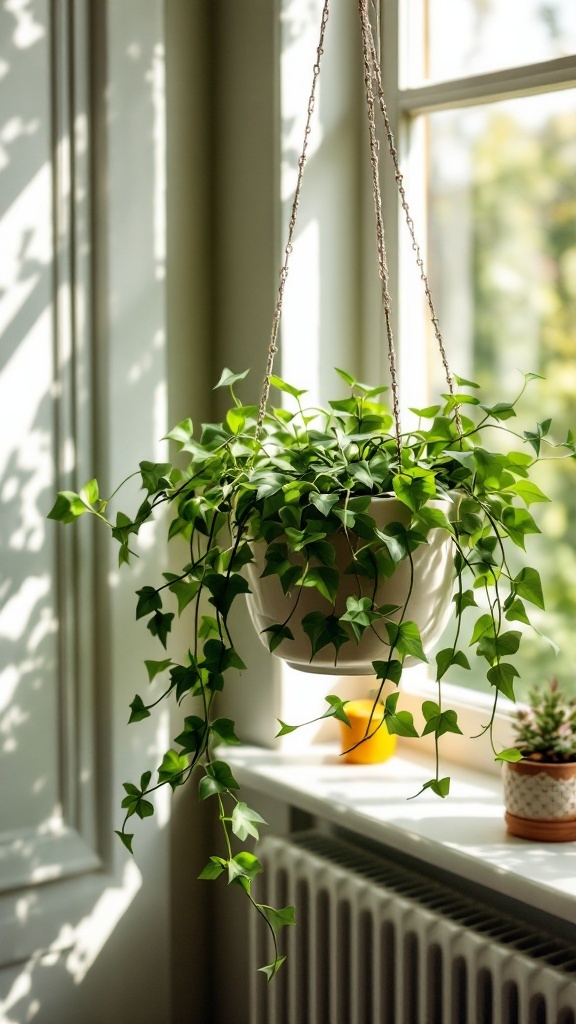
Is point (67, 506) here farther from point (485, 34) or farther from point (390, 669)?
point (485, 34)

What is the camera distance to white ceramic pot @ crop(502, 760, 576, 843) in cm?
136

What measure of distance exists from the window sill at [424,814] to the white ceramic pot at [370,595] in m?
0.40

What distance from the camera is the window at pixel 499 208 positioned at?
154 centimetres

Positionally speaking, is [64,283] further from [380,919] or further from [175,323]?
[380,919]

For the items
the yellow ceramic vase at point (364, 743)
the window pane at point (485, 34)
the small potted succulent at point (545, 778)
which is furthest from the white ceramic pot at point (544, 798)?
the window pane at point (485, 34)

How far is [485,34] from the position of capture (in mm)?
1631

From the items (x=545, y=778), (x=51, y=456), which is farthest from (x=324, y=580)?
(x=51, y=456)

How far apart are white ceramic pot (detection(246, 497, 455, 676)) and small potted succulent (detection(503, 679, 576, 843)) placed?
42cm

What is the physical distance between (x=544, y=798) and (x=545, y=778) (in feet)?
0.09

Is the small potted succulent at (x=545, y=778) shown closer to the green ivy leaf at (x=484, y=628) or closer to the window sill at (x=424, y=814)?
the window sill at (x=424, y=814)

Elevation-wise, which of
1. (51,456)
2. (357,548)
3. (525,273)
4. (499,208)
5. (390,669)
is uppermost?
(499,208)

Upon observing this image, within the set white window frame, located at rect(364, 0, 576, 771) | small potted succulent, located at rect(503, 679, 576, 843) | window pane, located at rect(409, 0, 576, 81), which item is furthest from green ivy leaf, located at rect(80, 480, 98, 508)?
window pane, located at rect(409, 0, 576, 81)

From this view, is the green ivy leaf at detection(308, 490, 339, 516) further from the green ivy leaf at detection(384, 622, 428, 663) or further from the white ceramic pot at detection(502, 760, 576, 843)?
the white ceramic pot at detection(502, 760, 576, 843)

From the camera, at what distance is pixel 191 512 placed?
109 centimetres
